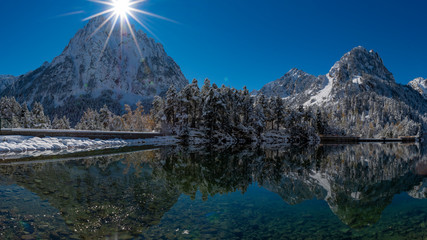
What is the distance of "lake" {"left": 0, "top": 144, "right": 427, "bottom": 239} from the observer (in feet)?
23.7

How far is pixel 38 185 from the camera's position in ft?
40.1

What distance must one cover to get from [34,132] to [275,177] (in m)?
37.7

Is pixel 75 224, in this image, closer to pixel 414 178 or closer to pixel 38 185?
pixel 38 185

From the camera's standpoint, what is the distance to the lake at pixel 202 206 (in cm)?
722

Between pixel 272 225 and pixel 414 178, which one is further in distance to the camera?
pixel 414 178

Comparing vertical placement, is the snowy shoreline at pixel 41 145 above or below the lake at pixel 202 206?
above

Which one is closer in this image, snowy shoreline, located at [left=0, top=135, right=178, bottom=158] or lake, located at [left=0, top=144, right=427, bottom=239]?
lake, located at [left=0, top=144, right=427, bottom=239]

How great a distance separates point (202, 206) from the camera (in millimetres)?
10039

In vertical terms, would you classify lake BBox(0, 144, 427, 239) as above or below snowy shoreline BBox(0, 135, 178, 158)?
below

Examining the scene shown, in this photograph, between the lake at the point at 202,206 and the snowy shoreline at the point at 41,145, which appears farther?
the snowy shoreline at the point at 41,145

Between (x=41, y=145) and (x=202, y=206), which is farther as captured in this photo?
(x=41, y=145)

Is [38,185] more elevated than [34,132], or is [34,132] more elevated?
[34,132]

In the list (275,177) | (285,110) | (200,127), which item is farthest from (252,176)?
(285,110)

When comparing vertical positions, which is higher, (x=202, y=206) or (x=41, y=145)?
(x=41, y=145)
